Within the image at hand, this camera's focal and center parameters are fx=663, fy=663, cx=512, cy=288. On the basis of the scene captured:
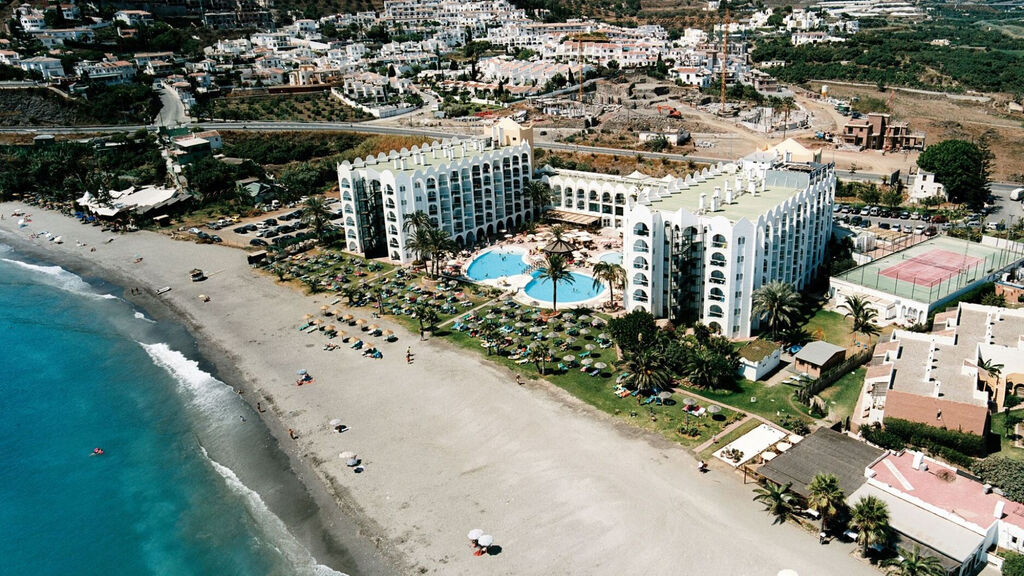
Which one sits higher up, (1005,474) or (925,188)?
(925,188)

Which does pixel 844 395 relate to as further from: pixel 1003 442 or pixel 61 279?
pixel 61 279

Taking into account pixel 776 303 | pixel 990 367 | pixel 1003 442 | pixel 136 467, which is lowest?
pixel 136 467

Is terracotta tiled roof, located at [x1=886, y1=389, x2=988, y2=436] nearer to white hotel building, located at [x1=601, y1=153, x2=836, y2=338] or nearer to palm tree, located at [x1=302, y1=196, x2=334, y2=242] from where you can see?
white hotel building, located at [x1=601, y1=153, x2=836, y2=338]

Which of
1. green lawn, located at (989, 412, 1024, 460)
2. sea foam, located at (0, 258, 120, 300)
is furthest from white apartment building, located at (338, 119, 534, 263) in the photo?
green lawn, located at (989, 412, 1024, 460)

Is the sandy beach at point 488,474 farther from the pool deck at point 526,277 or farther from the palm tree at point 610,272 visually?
the palm tree at point 610,272

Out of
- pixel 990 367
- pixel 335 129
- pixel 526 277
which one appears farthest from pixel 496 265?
pixel 335 129

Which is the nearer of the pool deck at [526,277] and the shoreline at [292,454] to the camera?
the shoreline at [292,454]

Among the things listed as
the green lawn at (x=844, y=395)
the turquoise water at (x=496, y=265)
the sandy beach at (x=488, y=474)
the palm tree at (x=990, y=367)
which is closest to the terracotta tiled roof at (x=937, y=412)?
the green lawn at (x=844, y=395)
